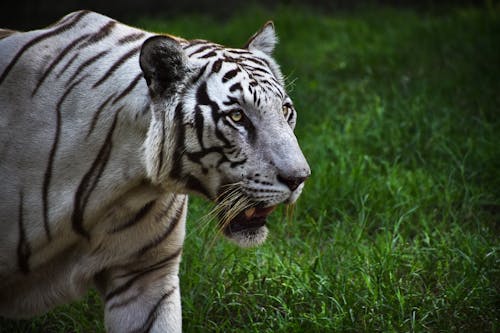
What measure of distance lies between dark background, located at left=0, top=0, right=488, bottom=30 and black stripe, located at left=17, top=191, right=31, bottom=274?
5358mm

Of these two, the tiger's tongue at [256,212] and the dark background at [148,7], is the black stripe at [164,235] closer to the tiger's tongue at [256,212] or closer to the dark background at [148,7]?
the tiger's tongue at [256,212]

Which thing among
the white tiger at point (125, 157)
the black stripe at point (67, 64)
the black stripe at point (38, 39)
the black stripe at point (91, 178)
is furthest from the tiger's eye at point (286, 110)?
the black stripe at point (38, 39)

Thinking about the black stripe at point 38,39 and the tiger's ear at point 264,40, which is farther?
the tiger's ear at point 264,40

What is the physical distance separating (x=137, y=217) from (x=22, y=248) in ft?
1.40

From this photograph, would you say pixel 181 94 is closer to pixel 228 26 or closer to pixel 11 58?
pixel 11 58

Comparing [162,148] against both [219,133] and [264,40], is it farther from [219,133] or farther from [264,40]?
[264,40]

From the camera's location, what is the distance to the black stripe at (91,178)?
2703 mm

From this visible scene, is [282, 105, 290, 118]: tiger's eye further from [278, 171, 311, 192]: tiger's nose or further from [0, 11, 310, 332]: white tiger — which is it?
[278, 171, 311, 192]: tiger's nose

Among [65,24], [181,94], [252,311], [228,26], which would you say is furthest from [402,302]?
[228,26]

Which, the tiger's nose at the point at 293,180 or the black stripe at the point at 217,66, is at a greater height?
the black stripe at the point at 217,66

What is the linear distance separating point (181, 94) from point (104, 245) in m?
0.67

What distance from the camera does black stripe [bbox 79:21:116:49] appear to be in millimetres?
2941

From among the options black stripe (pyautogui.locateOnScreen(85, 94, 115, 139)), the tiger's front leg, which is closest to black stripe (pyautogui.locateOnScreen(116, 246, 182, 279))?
the tiger's front leg

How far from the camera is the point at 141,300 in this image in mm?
3010
